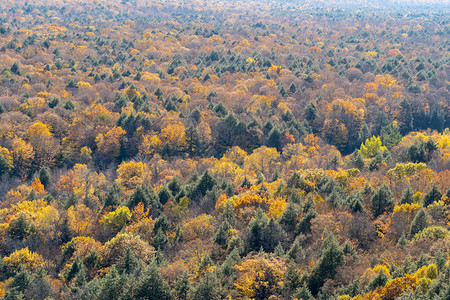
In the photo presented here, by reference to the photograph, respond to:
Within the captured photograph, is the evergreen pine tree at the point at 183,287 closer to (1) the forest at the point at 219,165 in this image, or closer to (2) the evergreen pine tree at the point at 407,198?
(1) the forest at the point at 219,165

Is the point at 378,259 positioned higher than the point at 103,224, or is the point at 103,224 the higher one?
the point at 378,259

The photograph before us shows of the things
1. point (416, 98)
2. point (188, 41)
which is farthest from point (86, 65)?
point (416, 98)

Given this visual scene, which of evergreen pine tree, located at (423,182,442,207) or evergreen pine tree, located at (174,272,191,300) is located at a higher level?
evergreen pine tree, located at (423,182,442,207)

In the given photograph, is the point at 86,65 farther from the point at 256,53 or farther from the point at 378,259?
the point at 378,259

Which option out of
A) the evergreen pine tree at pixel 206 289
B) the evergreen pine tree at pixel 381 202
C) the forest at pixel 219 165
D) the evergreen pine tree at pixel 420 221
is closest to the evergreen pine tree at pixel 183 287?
the forest at pixel 219 165

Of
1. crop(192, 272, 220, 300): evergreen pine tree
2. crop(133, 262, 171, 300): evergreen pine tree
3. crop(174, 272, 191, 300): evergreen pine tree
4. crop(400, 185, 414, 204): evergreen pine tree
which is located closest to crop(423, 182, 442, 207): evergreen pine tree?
crop(400, 185, 414, 204): evergreen pine tree

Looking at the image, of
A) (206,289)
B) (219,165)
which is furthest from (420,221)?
(219,165)

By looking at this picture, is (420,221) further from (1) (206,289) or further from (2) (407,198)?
(1) (206,289)

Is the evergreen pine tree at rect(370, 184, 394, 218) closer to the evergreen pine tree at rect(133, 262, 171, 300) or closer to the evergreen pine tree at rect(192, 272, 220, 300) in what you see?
the evergreen pine tree at rect(192, 272, 220, 300)
